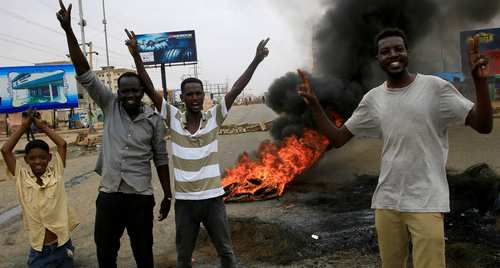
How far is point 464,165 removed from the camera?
30.0 ft

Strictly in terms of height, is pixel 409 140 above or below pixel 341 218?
above

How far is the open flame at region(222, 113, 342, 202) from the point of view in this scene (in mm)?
7270

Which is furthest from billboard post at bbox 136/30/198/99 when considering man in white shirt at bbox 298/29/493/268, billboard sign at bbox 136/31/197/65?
man in white shirt at bbox 298/29/493/268

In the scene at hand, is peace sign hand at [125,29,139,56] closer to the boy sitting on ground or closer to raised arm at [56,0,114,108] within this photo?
raised arm at [56,0,114,108]

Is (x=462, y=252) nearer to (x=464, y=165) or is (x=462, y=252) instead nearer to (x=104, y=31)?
(x=464, y=165)

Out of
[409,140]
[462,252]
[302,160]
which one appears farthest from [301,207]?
[409,140]

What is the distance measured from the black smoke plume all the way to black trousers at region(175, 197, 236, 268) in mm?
7026

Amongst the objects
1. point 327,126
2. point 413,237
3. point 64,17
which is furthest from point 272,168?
point 413,237

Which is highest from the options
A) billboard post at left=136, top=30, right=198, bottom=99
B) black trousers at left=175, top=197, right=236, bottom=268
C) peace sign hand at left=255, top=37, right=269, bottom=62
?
billboard post at left=136, top=30, right=198, bottom=99

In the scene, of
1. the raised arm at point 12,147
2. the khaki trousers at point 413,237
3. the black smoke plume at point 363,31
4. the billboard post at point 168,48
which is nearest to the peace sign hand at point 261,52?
the khaki trousers at point 413,237

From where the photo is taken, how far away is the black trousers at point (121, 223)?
295 cm


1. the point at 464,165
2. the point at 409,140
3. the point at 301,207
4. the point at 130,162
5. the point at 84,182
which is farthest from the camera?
the point at 84,182

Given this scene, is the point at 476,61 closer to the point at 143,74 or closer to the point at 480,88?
the point at 480,88

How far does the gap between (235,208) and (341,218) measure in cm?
173
